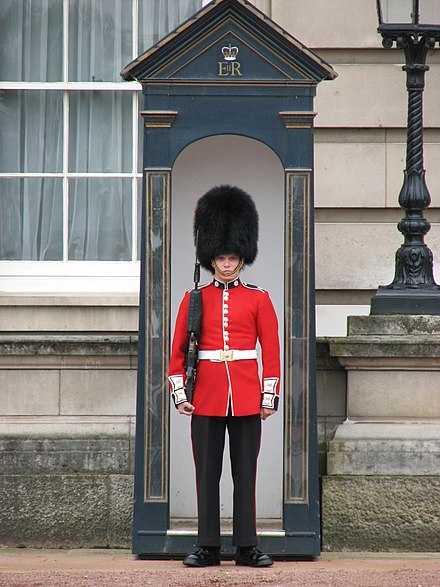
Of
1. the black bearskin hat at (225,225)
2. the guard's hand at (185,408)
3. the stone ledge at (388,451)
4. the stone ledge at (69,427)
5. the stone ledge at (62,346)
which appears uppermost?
the black bearskin hat at (225,225)

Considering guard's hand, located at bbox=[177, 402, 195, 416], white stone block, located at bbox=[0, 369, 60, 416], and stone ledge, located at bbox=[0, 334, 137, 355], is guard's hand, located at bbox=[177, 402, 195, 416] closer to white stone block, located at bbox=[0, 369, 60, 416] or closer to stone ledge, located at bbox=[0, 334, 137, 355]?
stone ledge, located at bbox=[0, 334, 137, 355]

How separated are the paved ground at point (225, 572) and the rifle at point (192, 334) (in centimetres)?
80

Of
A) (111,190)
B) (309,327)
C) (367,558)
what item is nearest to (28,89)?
(111,190)

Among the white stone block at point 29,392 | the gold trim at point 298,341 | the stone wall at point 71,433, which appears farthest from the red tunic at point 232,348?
the white stone block at point 29,392

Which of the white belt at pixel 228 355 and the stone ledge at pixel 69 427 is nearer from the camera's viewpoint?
the white belt at pixel 228 355

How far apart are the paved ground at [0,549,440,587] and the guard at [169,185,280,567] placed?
0.17m

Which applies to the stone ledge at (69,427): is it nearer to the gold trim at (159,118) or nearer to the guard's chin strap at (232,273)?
the guard's chin strap at (232,273)

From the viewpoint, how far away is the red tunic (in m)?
6.00

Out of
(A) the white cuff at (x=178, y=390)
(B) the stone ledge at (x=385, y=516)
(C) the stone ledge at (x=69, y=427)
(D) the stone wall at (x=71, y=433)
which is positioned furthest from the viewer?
(C) the stone ledge at (x=69, y=427)

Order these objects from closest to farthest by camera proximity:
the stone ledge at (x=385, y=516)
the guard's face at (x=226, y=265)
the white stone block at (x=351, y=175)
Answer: the guard's face at (x=226, y=265), the stone ledge at (x=385, y=516), the white stone block at (x=351, y=175)

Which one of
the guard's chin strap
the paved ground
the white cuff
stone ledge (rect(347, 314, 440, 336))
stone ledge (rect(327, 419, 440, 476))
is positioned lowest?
the paved ground

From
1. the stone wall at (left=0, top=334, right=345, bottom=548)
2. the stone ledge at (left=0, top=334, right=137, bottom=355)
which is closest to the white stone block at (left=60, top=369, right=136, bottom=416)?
the stone wall at (left=0, top=334, right=345, bottom=548)

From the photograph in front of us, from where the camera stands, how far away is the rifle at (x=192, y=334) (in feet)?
19.7

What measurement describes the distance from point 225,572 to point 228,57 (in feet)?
7.78
